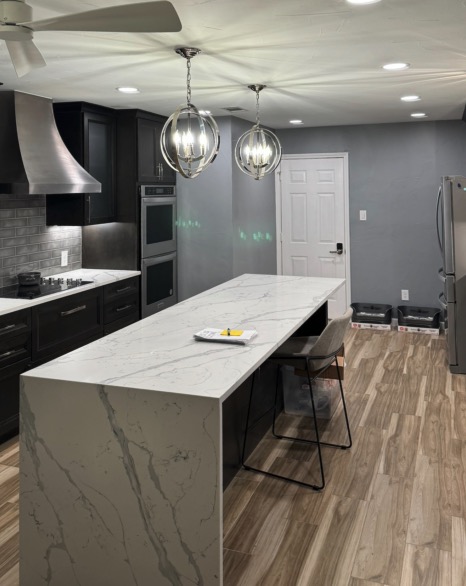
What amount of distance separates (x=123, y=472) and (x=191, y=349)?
0.67 m

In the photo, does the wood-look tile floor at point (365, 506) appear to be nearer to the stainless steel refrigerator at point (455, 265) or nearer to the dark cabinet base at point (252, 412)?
the dark cabinet base at point (252, 412)

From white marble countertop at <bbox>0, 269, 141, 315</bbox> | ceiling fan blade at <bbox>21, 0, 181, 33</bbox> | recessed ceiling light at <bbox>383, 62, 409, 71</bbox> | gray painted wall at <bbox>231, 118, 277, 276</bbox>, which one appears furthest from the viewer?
gray painted wall at <bbox>231, 118, 277, 276</bbox>

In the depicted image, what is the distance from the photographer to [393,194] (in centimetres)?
663

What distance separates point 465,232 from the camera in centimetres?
502

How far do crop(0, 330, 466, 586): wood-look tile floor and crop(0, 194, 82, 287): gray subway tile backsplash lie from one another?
158 centimetres

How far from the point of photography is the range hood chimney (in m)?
4.03

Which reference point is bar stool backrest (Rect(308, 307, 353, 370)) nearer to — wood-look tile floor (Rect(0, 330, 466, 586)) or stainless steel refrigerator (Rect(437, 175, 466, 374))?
wood-look tile floor (Rect(0, 330, 466, 586))

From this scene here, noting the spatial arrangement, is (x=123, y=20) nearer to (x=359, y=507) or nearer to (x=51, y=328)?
(x=359, y=507)

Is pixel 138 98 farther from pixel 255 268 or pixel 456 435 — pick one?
pixel 456 435

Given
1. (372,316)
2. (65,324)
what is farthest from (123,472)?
(372,316)

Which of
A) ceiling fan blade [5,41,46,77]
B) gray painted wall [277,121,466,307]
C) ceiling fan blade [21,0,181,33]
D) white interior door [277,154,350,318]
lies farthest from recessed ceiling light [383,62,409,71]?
white interior door [277,154,350,318]

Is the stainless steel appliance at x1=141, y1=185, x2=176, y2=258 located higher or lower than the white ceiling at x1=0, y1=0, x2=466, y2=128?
lower

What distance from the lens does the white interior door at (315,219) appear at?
6844 mm

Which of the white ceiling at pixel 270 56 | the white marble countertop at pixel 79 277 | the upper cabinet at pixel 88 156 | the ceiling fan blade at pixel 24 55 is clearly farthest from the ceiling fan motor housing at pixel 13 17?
the upper cabinet at pixel 88 156
